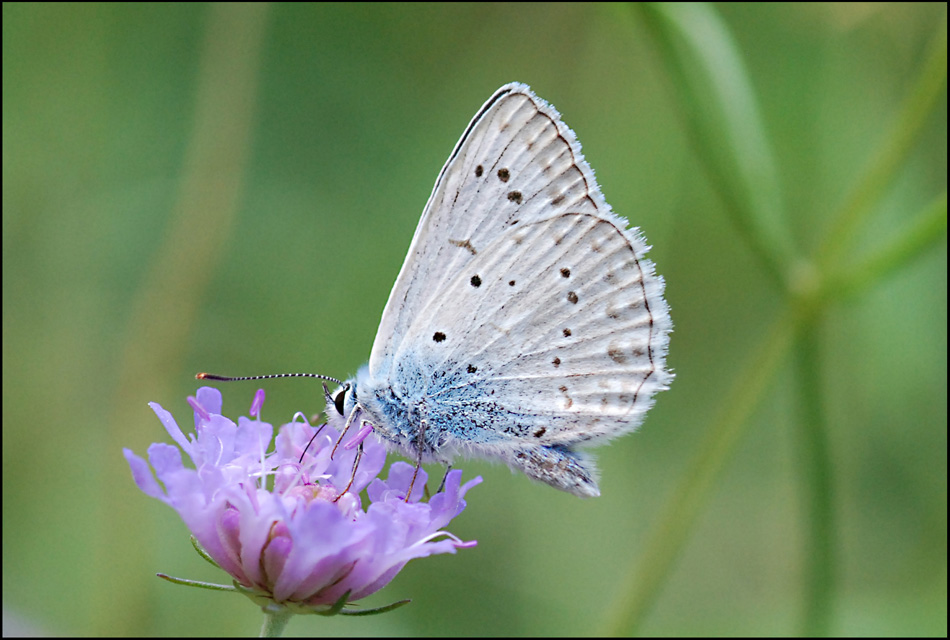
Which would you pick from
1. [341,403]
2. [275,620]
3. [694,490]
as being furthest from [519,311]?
[275,620]

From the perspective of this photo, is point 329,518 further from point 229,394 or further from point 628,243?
point 229,394

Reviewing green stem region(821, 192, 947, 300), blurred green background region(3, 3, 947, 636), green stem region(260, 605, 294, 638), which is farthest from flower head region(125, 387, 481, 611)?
green stem region(821, 192, 947, 300)

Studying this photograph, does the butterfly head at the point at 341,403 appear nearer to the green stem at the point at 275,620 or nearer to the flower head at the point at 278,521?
the flower head at the point at 278,521

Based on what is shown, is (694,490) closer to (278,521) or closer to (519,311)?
(519,311)

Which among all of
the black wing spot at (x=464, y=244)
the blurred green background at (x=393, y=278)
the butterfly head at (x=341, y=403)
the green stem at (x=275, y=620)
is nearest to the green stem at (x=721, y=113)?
the blurred green background at (x=393, y=278)

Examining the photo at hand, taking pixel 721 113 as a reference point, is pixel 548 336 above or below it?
below

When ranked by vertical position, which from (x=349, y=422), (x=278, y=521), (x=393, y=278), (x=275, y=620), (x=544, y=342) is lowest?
(x=275, y=620)
